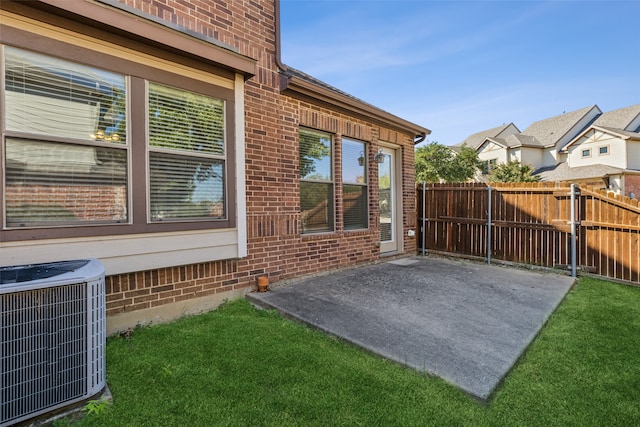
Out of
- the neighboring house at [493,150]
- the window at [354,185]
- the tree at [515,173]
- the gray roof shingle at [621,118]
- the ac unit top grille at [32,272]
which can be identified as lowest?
the ac unit top grille at [32,272]

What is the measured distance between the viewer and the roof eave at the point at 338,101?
181 inches

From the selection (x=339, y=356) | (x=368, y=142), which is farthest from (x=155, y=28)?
(x=368, y=142)

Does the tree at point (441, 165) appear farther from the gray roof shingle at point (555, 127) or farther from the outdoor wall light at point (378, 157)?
the outdoor wall light at point (378, 157)

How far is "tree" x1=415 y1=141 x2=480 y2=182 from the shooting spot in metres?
25.8

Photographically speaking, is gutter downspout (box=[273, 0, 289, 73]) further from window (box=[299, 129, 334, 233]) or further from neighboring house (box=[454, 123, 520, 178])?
neighboring house (box=[454, 123, 520, 178])

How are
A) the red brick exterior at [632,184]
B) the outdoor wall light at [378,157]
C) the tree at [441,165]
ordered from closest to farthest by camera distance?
1. the outdoor wall light at [378,157]
2. the red brick exterior at [632,184]
3. the tree at [441,165]

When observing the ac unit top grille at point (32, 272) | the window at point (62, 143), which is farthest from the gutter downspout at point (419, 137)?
the ac unit top grille at point (32, 272)

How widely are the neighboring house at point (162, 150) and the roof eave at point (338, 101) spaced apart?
0.10ft

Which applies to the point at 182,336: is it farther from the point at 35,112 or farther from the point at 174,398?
the point at 35,112

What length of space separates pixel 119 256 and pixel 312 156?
3.21 meters

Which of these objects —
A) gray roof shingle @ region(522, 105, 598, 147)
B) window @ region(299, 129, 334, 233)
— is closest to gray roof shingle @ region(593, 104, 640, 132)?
gray roof shingle @ region(522, 105, 598, 147)

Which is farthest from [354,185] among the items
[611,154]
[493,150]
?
[493,150]

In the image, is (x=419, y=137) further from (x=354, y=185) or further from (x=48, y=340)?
(x=48, y=340)

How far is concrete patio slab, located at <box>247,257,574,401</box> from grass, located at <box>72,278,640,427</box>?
0.13 m
